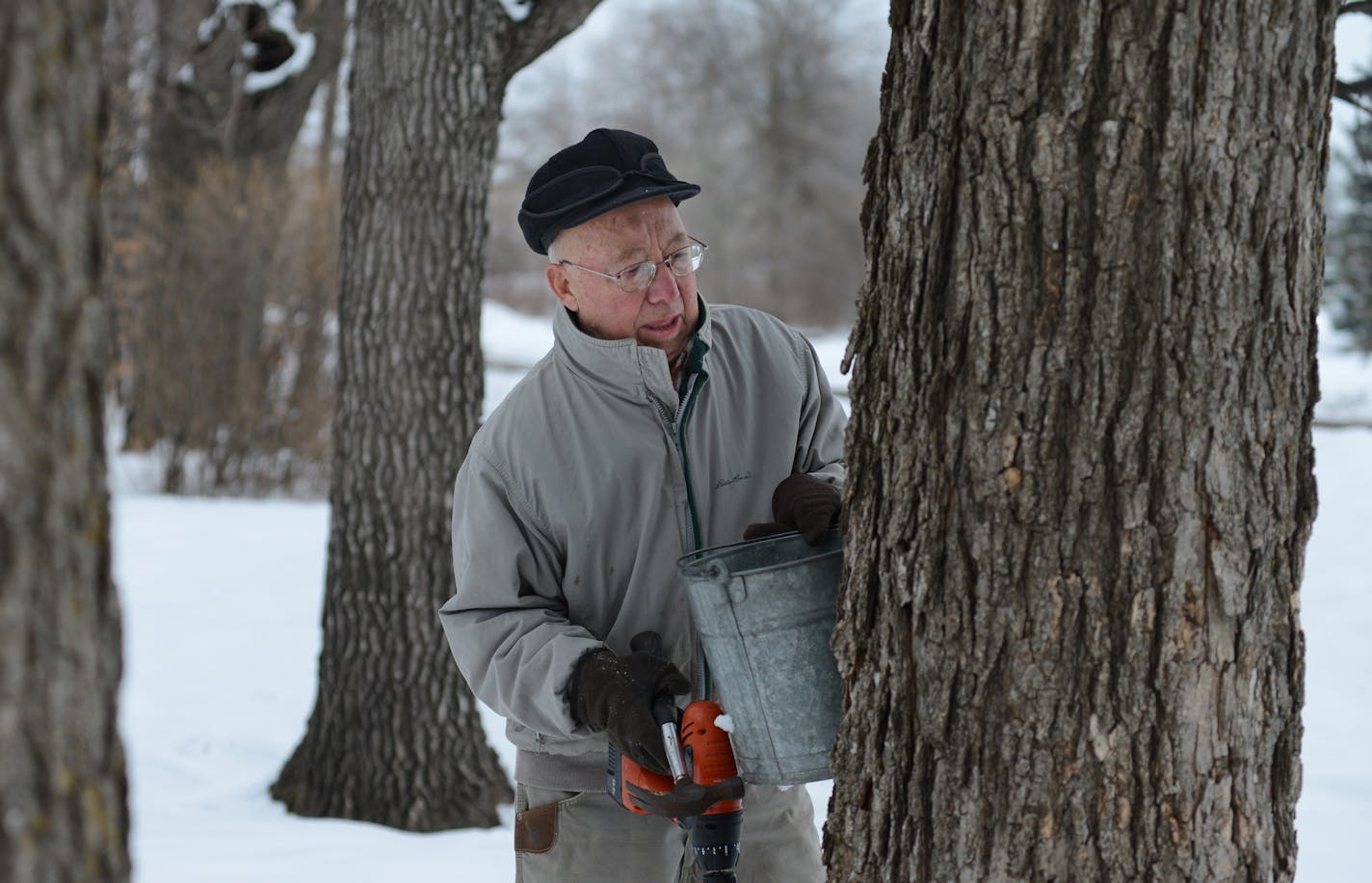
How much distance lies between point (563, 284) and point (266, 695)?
431 cm

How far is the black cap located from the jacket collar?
211 millimetres

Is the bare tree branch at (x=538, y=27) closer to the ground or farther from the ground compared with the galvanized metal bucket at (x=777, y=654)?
farther from the ground

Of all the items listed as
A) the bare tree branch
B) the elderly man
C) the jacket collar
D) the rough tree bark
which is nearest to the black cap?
the elderly man

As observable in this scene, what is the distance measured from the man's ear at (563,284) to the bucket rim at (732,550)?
64 centimetres

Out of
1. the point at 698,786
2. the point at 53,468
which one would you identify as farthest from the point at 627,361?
the point at 53,468

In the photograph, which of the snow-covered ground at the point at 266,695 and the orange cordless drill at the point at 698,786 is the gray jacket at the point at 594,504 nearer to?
the orange cordless drill at the point at 698,786

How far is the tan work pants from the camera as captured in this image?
8.25 feet

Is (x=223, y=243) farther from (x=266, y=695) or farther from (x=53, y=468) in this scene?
(x=53, y=468)

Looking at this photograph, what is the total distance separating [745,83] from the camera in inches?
1352

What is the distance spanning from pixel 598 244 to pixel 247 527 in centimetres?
Result: 698

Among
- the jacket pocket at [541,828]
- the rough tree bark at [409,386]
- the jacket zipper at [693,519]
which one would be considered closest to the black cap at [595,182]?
the jacket zipper at [693,519]

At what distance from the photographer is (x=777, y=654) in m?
1.99

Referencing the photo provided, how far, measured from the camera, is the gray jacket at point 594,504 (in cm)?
240

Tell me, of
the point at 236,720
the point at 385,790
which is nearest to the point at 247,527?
the point at 236,720
